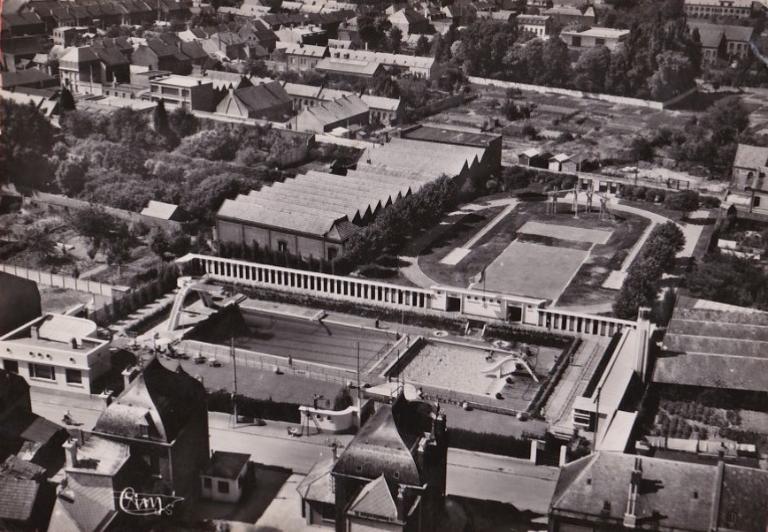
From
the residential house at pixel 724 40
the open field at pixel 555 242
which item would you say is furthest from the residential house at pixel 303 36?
the open field at pixel 555 242

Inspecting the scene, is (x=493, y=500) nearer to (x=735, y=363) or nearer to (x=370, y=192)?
(x=735, y=363)

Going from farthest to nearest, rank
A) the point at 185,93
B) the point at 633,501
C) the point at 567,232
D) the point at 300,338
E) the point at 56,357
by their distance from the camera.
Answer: the point at 185,93, the point at 567,232, the point at 300,338, the point at 56,357, the point at 633,501

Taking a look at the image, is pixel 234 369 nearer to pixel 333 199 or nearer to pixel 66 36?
pixel 333 199

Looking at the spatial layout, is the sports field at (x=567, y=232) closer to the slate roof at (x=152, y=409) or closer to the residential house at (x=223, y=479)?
the residential house at (x=223, y=479)

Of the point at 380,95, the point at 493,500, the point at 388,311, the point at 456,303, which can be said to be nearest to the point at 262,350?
the point at 388,311

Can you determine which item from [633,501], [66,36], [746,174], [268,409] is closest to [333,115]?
[746,174]

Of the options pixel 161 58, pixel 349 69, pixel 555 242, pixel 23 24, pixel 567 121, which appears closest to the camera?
pixel 555 242

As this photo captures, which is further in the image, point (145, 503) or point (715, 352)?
point (715, 352)
